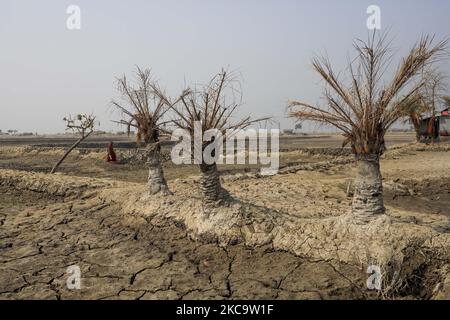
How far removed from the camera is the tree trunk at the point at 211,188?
6492 mm

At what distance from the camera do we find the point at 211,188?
6.51 meters

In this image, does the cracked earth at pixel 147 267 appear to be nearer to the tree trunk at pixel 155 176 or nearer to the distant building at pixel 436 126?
the tree trunk at pixel 155 176

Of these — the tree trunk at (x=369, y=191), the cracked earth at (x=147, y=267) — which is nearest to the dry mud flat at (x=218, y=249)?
the cracked earth at (x=147, y=267)

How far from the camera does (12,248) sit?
6.54 m

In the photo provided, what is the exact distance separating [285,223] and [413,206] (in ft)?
14.9

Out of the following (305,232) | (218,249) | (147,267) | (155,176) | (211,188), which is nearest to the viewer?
(147,267)

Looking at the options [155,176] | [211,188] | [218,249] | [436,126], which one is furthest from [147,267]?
[436,126]

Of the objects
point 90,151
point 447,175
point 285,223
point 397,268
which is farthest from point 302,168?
point 90,151

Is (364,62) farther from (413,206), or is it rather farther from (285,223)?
(413,206)

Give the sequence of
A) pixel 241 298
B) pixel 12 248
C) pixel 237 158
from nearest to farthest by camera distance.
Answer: pixel 241 298 → pixel 12 248 → pixel 237 158

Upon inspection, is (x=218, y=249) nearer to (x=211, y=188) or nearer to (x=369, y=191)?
(x=211, y=188)

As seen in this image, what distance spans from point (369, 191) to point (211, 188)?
2.62 meters

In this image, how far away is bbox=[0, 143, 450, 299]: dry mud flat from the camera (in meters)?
4.74

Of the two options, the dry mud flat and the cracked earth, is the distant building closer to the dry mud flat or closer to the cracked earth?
the dry mud flat
